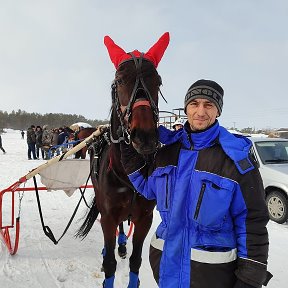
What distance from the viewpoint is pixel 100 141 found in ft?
10.7

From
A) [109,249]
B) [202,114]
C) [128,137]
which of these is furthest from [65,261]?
[202,114]

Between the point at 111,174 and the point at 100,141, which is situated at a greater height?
the point at 100,141

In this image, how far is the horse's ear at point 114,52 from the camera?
7.91ft

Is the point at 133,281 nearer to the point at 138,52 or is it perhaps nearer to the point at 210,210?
the point at 210,210

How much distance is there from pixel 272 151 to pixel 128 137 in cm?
548

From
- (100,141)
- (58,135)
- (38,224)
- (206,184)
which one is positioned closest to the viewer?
(206,184)

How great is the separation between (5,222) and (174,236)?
4557 millimetres

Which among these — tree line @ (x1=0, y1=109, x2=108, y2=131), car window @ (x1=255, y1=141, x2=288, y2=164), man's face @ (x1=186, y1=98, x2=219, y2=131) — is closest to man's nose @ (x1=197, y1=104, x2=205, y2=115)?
man's face @ (x1=186, y1=98, x2=219, y2=131)

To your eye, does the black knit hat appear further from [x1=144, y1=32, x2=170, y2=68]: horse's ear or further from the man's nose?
[x1=144, y1=32, x2=170, y2=68]: horse's ear

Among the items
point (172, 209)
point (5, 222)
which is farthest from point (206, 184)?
point (5, 222)

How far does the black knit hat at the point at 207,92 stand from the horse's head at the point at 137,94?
35 centimetres

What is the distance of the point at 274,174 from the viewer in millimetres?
6008

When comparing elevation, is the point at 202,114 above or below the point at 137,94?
below

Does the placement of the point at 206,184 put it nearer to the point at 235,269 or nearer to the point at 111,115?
the point at 235,269
